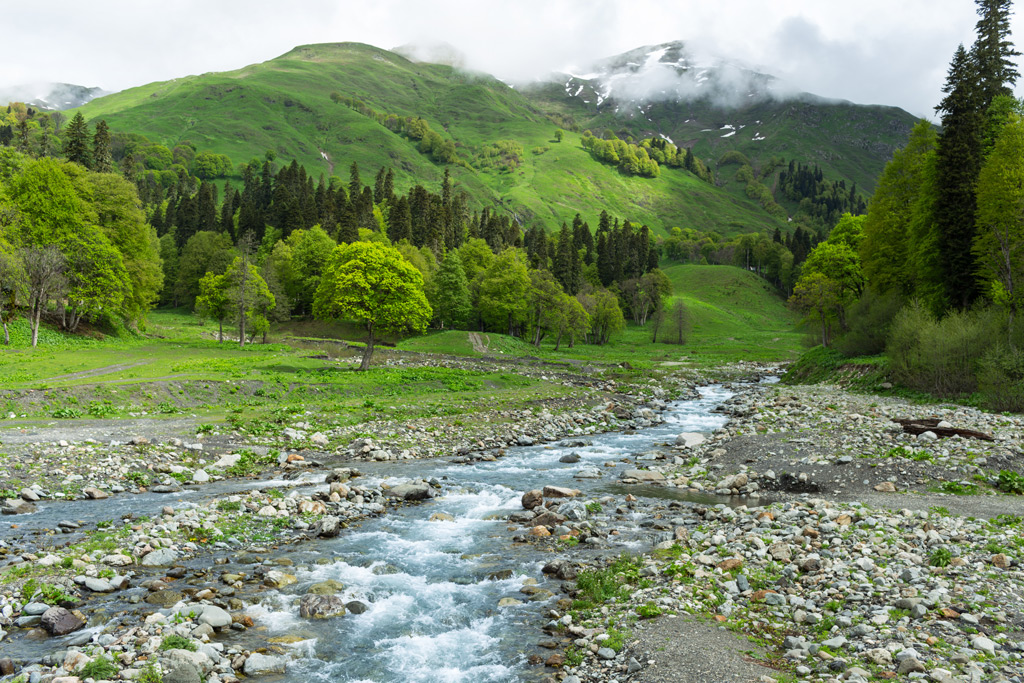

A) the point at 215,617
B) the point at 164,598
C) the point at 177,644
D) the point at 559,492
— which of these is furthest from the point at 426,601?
the point at 559,492

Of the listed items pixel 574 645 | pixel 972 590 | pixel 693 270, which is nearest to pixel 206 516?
pixel 574 645

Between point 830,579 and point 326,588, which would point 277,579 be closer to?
point 326,588

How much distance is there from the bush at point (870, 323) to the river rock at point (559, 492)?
38.5 metres

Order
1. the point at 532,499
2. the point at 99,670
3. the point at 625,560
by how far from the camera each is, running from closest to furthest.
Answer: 1. the point at 99,670
2. the point at 625,560
3. the point at 532,499

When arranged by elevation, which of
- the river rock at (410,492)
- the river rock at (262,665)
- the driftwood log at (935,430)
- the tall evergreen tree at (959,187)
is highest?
the tall evergreen tree at (959,187)

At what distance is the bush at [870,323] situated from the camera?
4659 centimetres

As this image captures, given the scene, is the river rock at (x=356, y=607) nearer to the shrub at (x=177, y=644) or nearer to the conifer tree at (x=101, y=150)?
the shrub at (x=177, y=644)

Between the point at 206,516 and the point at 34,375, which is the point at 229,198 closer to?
the point at 34,375

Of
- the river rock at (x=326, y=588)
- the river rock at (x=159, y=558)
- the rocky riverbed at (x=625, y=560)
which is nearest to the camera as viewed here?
the rocky riverbed at (x=625, y=560)

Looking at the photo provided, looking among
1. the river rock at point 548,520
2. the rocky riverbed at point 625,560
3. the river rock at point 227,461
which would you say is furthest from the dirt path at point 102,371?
the river rock at point 548,520

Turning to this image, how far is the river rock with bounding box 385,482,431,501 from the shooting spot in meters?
19.0

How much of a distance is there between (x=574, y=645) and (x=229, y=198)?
15980cm

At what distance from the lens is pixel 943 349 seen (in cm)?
3322

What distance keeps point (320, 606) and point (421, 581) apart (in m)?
2.45
